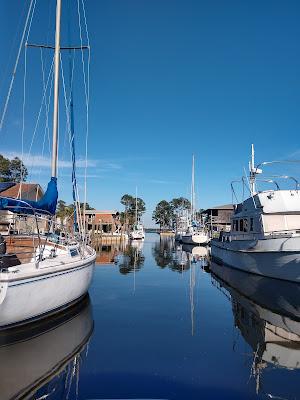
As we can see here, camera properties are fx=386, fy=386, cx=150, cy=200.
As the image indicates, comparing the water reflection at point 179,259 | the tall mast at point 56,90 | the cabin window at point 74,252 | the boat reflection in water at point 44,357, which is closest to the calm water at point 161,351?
the boat reflection in water at point 44,357

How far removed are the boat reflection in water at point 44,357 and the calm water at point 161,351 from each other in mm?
17

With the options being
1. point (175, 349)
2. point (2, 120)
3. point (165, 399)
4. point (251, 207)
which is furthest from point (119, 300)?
point (251, 207)

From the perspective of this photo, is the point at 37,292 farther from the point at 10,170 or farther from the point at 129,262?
the point at 10,170

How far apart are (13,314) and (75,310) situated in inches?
147

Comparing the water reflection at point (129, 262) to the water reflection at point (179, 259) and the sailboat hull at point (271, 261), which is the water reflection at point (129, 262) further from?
the sailboat hull at point (271, 261)

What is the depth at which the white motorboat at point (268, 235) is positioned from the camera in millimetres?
15835

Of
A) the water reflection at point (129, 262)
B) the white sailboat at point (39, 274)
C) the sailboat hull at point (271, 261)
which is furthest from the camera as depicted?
the water reflection at point (129, 262)

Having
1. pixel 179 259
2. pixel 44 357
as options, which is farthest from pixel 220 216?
pixel 44 357

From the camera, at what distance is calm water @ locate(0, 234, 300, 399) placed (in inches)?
241

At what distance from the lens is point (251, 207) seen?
2152 centimetres

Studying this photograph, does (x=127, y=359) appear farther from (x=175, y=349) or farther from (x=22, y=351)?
(x=22, y=351)

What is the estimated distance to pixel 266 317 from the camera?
37.1ft

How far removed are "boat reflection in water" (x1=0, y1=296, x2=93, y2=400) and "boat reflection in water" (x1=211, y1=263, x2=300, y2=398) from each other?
326cm

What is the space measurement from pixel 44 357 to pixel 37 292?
163 centimetres
